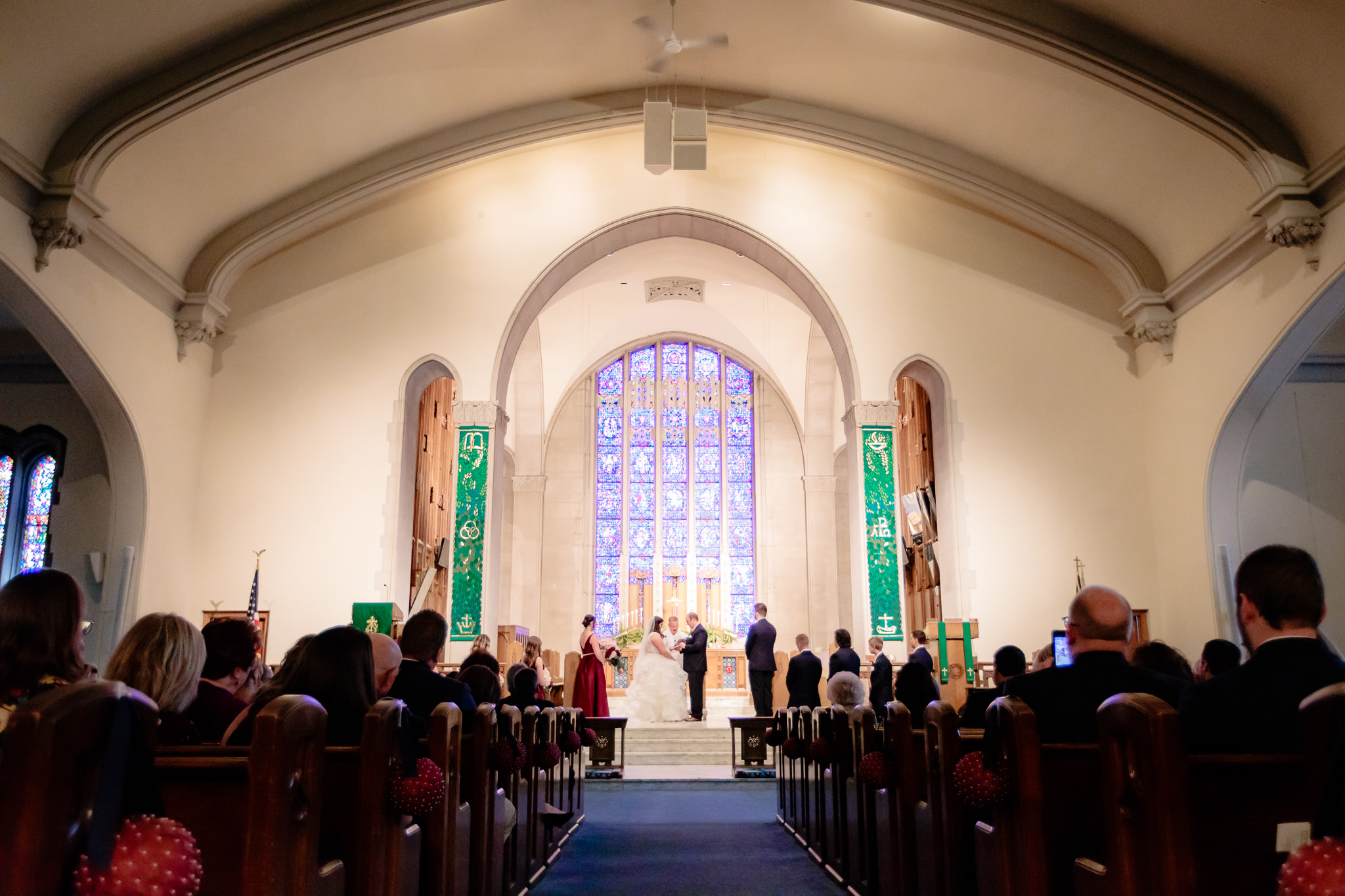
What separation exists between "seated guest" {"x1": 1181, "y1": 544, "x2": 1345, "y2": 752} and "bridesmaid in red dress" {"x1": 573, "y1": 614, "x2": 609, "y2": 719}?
8431 millimetres

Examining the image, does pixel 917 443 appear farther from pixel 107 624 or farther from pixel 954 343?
pixel 107 624

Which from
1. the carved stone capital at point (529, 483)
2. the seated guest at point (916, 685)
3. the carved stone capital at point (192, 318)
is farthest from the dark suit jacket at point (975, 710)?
the carved stone capital at point (529, 483)

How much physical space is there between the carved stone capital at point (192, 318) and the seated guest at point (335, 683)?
7.11m

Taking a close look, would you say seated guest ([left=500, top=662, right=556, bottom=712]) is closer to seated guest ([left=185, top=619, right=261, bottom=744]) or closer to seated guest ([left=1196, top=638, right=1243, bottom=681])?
seated guest ([left=185, top=619, right=261, bottom=744])

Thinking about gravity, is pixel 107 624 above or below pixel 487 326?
below

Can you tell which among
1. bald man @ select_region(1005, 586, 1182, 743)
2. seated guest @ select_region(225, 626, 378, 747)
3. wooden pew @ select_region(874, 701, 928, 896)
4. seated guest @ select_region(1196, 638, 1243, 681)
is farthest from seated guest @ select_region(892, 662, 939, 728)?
seated guest @ select_region(225, 626, 378, 747)

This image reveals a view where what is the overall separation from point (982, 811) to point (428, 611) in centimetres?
203

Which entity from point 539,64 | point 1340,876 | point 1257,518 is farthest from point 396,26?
point 1257,518

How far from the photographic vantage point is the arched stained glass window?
16.1m

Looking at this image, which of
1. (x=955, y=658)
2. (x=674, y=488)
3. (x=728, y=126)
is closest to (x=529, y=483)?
(x=674, y=488)

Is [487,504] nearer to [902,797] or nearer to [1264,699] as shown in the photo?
[902,797]

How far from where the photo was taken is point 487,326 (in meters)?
9.55

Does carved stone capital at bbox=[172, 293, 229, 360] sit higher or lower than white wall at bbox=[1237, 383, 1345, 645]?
higher

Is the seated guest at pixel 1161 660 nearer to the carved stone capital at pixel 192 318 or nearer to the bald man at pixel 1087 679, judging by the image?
the bald man at pixel 1087 679
